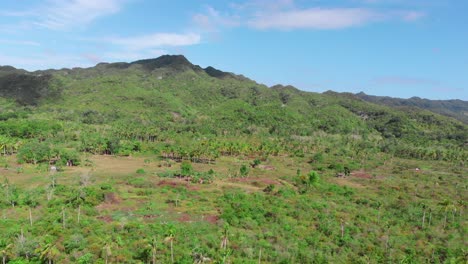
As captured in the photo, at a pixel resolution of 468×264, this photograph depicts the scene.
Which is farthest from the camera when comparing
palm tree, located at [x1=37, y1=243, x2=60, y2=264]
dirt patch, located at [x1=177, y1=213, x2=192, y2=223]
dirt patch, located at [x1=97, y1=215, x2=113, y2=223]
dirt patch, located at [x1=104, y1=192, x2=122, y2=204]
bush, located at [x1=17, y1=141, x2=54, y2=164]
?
bush, located at [x1=17, y1=141, x2=54, y2=164]

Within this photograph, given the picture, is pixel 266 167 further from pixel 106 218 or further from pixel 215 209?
pixel 106 218

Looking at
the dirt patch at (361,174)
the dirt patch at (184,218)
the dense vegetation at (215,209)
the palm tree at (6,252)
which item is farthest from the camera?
the dirt patch at (361,174)

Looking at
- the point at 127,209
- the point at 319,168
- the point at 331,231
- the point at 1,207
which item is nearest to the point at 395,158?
the point at 319,168

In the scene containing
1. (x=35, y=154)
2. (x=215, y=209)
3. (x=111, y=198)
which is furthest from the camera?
(x=35, y=154)

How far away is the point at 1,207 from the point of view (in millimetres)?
71062

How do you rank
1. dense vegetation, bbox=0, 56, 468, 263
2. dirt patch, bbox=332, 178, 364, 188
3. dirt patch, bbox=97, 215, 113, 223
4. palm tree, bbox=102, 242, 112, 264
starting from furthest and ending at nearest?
dirt patch, bbox=332, 178, 364, 188 < dirt patch, bbox=97, 215, 113, 223 < dense vegetation, bbox=0, 56, 468, 263 < palm tree, bbox=102, 242, 112, 264

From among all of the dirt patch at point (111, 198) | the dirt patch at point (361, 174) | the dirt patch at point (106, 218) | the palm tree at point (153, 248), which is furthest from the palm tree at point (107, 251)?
the dirt patch at point (361, 174)

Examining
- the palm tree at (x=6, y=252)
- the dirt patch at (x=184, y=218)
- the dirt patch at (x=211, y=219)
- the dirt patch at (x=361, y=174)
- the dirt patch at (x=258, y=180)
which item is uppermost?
the palm tree at (x=6, y=252)

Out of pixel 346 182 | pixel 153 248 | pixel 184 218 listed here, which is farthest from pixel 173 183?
pixel 346 182

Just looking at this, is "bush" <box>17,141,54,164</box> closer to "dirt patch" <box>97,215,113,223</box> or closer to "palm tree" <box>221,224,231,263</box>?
"dirt patch" <box>97,215,113,223</box>

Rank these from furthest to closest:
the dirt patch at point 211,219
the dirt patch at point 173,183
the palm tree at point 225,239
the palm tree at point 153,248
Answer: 1. the dirt patch at point 173,183
2. the dirt patch at point 211,219
3. the palm tree at point 225,239
4. the palm tree at point 153,248

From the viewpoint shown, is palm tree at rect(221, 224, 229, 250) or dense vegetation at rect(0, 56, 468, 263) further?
palm tree at rect(221, 224, 229, 250)

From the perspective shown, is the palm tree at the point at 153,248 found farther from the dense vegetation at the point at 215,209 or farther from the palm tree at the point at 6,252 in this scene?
the palm tree at the point at 6,252

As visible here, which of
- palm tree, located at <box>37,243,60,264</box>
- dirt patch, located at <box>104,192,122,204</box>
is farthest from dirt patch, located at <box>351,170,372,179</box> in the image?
palm tree, located at <box>37,243,60,264</box>
